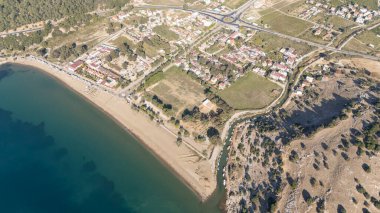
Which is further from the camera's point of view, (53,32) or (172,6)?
(172,6)

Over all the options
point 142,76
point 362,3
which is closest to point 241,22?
point 142,76

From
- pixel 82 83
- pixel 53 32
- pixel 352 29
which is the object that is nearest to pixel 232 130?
pixel 82 83

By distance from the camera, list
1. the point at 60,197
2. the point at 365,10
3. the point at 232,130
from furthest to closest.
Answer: the point at 365,10 < the point at 232,130 < the point at 60,197

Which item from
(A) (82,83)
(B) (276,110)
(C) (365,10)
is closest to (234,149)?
(B) (276,110)

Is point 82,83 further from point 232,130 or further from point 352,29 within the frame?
point 352,29

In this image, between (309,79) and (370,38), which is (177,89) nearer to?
(309,79)

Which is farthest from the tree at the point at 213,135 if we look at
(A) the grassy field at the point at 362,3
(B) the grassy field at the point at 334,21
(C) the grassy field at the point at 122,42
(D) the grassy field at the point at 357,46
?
(A) the grassy field at the point at 362,3

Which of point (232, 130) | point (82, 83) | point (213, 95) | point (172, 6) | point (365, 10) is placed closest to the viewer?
point (232, 130)
